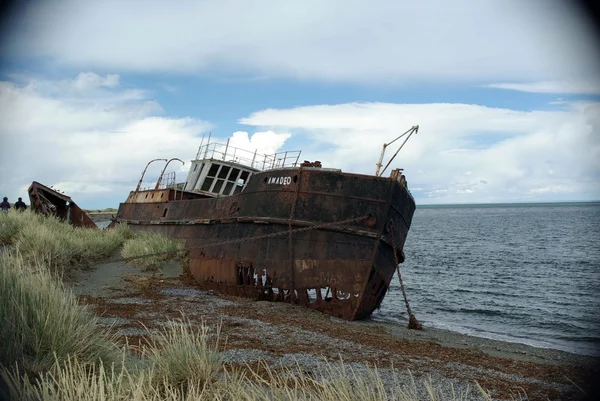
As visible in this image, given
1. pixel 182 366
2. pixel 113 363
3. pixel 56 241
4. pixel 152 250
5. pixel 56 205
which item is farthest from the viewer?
pixel 56 205

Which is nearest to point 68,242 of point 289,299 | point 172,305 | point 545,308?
point 172,305

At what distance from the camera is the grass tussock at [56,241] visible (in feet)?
38.4

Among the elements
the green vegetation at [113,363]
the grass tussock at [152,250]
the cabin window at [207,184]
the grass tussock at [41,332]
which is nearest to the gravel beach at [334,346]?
the green vegetation at [113,363]

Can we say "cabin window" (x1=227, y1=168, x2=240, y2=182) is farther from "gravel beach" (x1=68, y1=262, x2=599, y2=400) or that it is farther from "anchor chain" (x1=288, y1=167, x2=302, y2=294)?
"anchor chain" (x1=288, y1=167, x2=302, y2=294)

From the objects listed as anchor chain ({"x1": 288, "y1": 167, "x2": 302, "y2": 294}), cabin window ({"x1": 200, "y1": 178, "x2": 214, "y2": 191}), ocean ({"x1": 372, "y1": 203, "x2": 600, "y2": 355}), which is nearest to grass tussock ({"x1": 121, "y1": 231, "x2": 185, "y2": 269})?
cabin window ({"x1": 200, "y1": 178, "x2": 214, "y2": 191})

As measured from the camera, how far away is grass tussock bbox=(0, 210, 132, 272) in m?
11.7

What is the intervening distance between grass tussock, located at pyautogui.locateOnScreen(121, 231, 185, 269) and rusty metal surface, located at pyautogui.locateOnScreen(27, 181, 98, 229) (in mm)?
7160

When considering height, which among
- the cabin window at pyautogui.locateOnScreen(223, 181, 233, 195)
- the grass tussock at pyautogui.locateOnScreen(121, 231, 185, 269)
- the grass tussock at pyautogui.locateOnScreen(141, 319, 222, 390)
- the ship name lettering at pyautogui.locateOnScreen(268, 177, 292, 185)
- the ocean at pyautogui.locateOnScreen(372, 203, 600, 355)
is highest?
the cabin window at pyautogui.locateOnScreen(223, 181, 233, 195)

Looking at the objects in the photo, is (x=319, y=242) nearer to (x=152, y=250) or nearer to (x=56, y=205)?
(x=152, y=250)

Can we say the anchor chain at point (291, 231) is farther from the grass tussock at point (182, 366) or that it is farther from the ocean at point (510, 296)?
the grass tussock at point (182, 366)

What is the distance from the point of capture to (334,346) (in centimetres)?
651

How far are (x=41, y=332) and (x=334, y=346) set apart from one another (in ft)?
11.2

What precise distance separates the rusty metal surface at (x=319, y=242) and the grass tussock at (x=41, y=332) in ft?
17.5

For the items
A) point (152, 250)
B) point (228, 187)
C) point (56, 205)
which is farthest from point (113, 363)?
point (56, 205)
